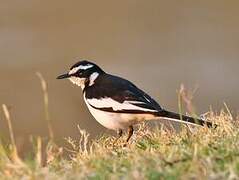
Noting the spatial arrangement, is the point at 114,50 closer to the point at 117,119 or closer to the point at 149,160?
the point at 117,119

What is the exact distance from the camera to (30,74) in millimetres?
20531

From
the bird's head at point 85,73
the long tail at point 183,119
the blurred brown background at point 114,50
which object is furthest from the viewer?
the blurred brown background at point 114,50

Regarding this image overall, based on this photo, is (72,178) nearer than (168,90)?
Yes

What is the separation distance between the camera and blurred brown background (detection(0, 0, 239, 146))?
1789cm

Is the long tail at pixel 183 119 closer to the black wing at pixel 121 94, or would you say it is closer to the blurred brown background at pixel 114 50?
the black wing at pixel 121 94

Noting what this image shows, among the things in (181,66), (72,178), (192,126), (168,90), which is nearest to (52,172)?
(72,178)

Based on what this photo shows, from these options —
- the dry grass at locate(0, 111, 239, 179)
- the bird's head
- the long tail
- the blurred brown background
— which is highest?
the bird's head

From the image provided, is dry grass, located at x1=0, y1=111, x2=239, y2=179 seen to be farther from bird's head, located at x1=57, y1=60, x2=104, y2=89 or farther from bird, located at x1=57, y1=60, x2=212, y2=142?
bird's head, located at x1=57, y1=60, x2=104, y2=89

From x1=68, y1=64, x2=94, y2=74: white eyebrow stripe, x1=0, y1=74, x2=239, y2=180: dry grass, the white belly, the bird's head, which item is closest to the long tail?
x1=0, y1=74, x2=239, y2=180: dry grass

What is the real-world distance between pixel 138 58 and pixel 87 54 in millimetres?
1096

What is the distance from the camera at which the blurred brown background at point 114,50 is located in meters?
17.9

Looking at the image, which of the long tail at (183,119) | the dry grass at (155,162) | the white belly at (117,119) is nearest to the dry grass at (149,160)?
the dry grass at (155,162)

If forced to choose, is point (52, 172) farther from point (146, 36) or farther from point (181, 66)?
point (146, 36)

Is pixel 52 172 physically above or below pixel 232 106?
above
